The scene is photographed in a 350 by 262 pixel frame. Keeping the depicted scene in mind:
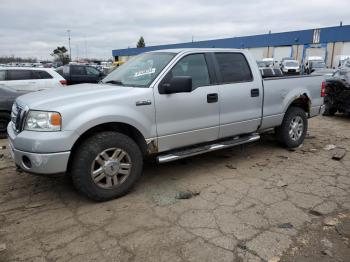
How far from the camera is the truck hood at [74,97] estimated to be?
350cm

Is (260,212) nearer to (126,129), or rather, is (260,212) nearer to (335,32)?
(126,129)

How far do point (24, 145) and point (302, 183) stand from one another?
358 centimetres

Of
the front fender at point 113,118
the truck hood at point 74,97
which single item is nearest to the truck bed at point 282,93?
the front fender at point 113,118

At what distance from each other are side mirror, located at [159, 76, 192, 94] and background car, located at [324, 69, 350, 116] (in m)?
6.70

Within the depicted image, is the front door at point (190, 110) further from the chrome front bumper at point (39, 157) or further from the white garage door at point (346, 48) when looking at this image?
the white garage door at point (346, 48)

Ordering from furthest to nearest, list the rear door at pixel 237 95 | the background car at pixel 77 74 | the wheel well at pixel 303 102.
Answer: the background car at pixel 77 74 → the wheel well at pixel 303 102 → the rear door at pixel 237 95

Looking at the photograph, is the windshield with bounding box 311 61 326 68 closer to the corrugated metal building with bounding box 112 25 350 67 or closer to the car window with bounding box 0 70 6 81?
the corrugated metal building with bounding box 112 25 350 67

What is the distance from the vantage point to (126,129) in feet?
13.2

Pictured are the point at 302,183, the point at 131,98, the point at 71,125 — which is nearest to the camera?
the point at 71,125

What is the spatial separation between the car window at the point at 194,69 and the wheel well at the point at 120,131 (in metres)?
0.93

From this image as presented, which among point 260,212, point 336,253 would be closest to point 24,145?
point 260,212

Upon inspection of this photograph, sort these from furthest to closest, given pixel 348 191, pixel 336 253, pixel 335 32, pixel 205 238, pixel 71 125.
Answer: pixel 335 32, pixel 348 191, pixel 71 125, pixel 205 238, pixel 336 253

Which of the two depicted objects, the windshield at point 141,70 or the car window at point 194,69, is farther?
the car window at point 194,69

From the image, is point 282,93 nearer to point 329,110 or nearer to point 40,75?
point 329,110
